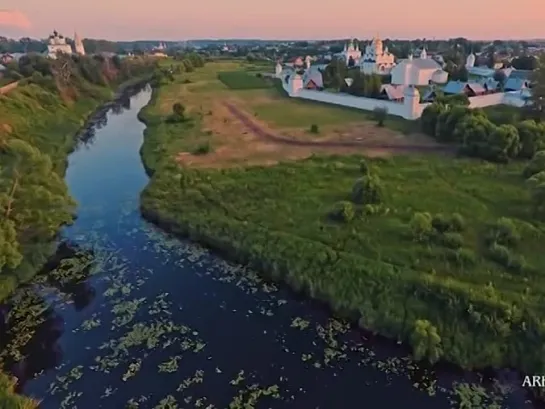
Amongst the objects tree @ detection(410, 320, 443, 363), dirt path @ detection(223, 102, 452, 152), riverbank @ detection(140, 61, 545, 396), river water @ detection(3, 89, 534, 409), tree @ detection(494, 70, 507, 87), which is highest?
tree @ detection(494, 70, 507, 87)

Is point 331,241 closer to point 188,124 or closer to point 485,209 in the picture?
point 485,209

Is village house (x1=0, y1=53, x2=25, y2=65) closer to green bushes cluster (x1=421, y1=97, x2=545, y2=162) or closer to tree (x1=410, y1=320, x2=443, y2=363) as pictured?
green bushes cluster (x1=421, y1=97, x2=545, y2=162)

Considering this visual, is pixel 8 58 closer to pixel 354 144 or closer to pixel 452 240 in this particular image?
pixel 354 144

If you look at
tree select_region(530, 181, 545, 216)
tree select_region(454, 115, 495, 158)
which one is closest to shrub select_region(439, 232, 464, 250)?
tree select_region(530, 181, 545, 216)

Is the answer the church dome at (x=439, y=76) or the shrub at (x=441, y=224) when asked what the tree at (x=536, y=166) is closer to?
the shrub at (x=441, y=224)

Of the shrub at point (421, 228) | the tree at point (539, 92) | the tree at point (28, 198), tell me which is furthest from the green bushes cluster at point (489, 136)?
the tree at point (28, 198)
